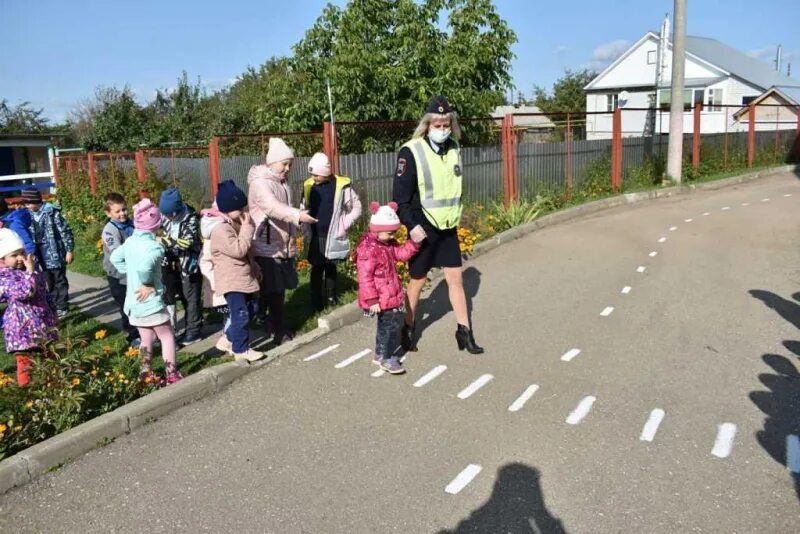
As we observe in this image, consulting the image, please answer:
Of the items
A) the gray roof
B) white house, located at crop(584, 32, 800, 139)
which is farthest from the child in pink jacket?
the gray roof

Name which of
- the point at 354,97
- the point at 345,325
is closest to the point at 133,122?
the point at 354,97

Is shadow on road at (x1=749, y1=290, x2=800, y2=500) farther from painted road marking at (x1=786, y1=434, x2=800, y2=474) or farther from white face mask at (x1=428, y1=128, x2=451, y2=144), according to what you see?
white face mask at (x1=428, y1=128, x2=451, y2=144)

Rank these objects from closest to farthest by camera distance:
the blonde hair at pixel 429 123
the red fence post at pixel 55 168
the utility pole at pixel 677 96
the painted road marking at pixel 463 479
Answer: the painted road marking at pixel 463 479 → the blonde hair at pixel 429 123 → the utility pole at pixel 677 96 → the red fence post at pixel 55 168

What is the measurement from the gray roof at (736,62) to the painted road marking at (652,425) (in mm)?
43831

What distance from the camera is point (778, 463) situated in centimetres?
391

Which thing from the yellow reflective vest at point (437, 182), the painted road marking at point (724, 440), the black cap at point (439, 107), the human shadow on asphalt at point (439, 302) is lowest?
the painted road marking at point (724, 440)

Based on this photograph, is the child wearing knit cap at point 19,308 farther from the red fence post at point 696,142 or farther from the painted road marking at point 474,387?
the red fence post at point 696,142

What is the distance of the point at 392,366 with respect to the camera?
5.45 m

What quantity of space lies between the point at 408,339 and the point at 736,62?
161 ft

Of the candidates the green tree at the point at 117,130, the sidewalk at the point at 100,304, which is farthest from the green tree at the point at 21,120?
the sidewalk at the point at 100,304

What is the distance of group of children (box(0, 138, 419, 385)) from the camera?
5199 millimetres

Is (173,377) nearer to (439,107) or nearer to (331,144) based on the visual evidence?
(439,107)

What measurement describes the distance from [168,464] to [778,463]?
3.57 metres

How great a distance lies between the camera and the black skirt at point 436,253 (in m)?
5.63
